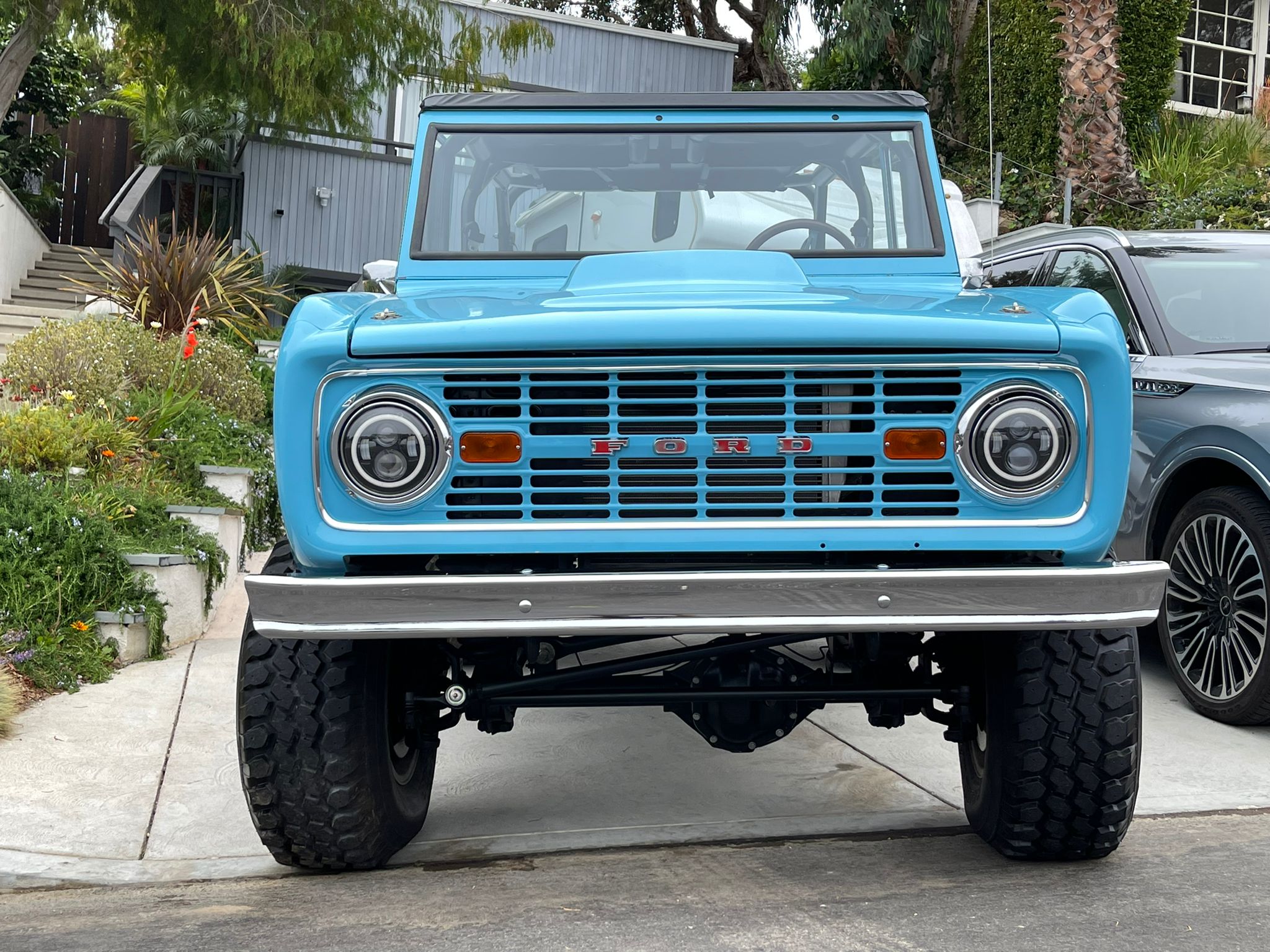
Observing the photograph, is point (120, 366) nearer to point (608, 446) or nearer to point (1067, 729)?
point (608, 446)

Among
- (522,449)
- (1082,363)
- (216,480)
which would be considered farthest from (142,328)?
(1082,363)

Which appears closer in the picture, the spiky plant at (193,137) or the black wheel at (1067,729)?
the black wheel at (1067,729)

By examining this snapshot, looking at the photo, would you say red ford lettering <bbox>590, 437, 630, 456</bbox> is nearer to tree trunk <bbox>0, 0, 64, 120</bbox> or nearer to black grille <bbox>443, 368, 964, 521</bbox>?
black grille <bbox>443, 368, 964, 521</bbox>

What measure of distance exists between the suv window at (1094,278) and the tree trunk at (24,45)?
7.61 metres

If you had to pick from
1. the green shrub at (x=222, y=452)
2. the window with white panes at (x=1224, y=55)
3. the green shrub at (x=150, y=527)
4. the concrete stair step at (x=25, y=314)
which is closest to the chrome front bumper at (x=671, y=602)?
the green shrub at (x=150, y=527)

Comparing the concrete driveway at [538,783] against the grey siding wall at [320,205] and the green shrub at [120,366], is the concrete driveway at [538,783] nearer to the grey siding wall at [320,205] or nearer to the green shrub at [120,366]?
the green shrub at [120,366]

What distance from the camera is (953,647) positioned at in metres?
3.49

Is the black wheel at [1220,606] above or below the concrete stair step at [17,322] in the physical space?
below

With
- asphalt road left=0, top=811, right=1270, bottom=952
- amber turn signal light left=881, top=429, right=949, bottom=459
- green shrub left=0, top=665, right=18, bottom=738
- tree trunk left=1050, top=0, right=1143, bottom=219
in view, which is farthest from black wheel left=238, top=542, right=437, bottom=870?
tree trunk left=1050, top=0, right=1143, bottom=219

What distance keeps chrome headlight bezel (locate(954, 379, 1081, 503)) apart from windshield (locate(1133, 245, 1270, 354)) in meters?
2.77

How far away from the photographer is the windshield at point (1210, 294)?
5.40 meters

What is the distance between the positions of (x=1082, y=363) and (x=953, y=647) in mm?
967

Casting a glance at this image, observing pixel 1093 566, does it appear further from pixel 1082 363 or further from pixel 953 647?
pixel 953 647

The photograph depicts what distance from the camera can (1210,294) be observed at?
568cm
